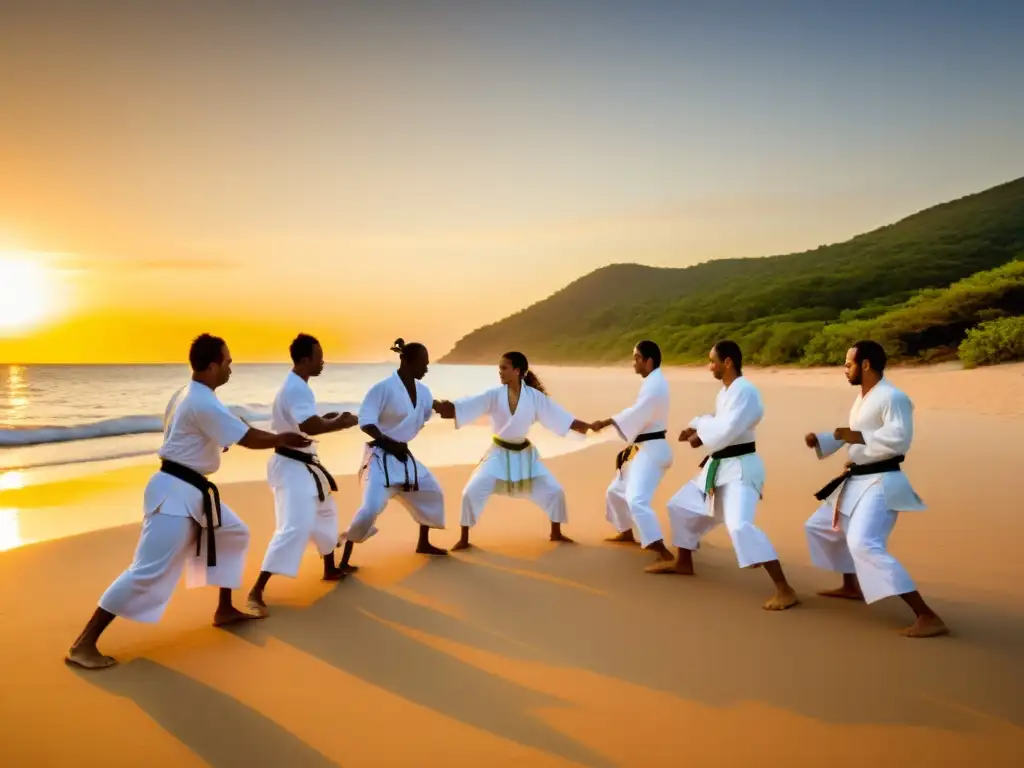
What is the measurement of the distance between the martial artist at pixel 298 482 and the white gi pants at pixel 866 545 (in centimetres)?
336

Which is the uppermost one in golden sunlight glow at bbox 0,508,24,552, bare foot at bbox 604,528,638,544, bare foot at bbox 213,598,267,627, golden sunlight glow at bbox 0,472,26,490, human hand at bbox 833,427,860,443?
human hand at bbox 833,427,860,443

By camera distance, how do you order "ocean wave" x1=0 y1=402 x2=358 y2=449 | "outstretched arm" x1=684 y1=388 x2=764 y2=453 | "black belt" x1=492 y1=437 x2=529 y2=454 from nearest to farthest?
"outstretched arm" x1=684 y1=388 x2=764 y2=453 < "black belt" x1=492 y1=437 x2=529 y2=454 < "ocean wave" x1=0 y1=402 x2=358 y2=449

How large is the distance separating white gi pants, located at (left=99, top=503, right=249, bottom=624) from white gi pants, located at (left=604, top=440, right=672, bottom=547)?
318cm

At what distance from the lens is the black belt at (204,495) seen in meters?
4.68

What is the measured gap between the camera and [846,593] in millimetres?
5637

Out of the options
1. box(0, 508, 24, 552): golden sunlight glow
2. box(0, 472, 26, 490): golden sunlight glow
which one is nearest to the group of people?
box(0, 508, 24, 552): golden sunlight glow

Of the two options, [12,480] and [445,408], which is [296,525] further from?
[12,480]

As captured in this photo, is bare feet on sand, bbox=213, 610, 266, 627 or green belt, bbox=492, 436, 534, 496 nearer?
bare feet on sand, bbox=213, 610, 266, 627

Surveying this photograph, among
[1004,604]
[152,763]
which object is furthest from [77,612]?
[1004,604]

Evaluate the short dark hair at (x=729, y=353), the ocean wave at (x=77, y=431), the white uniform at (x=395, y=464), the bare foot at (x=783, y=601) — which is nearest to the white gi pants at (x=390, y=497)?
the white uniform at (x=395, y=464)

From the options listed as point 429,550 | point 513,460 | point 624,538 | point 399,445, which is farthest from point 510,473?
point 624,538

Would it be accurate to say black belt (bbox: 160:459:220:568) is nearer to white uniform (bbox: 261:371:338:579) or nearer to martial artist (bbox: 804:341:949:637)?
white uniform (bbox: 261:371:338:579)

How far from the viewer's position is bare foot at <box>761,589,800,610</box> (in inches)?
212

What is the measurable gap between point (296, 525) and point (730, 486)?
3.14 m
